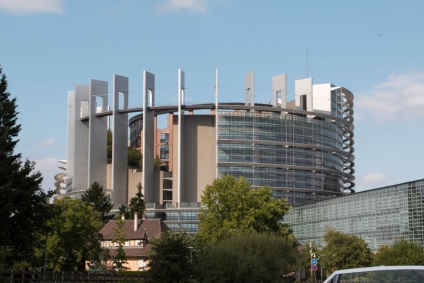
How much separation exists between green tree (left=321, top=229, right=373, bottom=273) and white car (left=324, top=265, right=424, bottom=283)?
232 ft

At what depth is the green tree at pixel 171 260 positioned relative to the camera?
173ft

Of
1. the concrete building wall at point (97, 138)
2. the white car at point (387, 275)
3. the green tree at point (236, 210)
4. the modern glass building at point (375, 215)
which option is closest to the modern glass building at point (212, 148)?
the concrete building wall at point (97, 138)

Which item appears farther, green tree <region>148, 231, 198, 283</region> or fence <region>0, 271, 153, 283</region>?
green tree <region>148, 231, 198, 283</region>

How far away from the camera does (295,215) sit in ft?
521

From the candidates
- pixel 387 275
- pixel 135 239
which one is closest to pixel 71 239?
pixel 135 239

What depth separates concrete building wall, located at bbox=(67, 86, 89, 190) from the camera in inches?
7269

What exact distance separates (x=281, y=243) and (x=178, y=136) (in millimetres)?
110562

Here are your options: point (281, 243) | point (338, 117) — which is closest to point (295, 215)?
point (338, 117)

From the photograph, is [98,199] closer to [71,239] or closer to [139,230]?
[139,230]

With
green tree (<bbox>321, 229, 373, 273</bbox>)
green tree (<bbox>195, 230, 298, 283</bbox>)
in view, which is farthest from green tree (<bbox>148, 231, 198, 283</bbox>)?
green tree (<bbox>321, 229, 373, 273</bbox>)

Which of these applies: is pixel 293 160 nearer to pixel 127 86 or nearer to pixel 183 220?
pixel 183 220

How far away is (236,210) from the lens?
311 ft

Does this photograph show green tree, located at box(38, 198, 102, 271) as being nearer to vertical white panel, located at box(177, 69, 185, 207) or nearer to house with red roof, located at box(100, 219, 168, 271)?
house with red roof, located at box(100, 219, 168, 271)

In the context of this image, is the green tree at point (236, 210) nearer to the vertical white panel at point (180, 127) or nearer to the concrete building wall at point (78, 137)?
the vertical white panel at point (180, 127)
